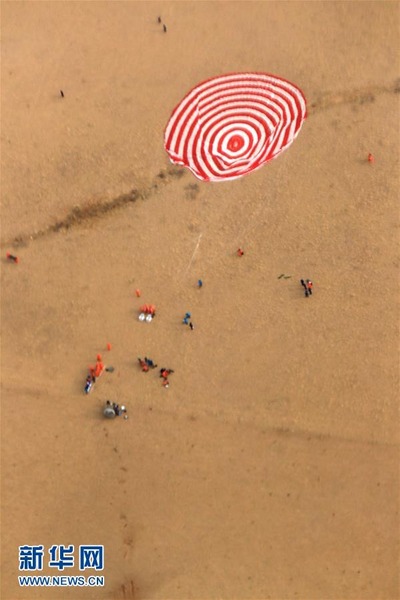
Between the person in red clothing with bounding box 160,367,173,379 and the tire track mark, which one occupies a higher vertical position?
the tire track mark

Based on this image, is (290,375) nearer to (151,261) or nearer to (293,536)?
(293,536)

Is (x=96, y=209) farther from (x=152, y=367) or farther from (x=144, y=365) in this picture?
(x=152, y=367)

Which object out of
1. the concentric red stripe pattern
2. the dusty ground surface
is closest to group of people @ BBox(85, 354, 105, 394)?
the dusty ground surface

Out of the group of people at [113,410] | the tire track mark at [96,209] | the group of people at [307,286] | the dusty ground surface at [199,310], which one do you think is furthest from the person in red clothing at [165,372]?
the tire track mark at [96,209]

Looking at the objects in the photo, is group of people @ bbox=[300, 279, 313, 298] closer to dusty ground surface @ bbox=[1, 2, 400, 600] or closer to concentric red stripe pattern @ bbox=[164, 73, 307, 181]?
dusty ground surface @ bbox=[1, 2, 400, 600]

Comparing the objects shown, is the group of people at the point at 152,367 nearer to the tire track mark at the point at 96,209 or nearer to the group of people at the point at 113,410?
the group of people at the point at 113,410

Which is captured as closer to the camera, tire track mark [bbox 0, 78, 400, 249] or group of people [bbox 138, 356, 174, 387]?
group of people [bbox 138, 356, 174, 387]

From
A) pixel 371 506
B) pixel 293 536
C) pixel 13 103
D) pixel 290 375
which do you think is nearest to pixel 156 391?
pixel 290 375

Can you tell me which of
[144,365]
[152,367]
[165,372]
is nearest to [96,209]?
[144,365]
